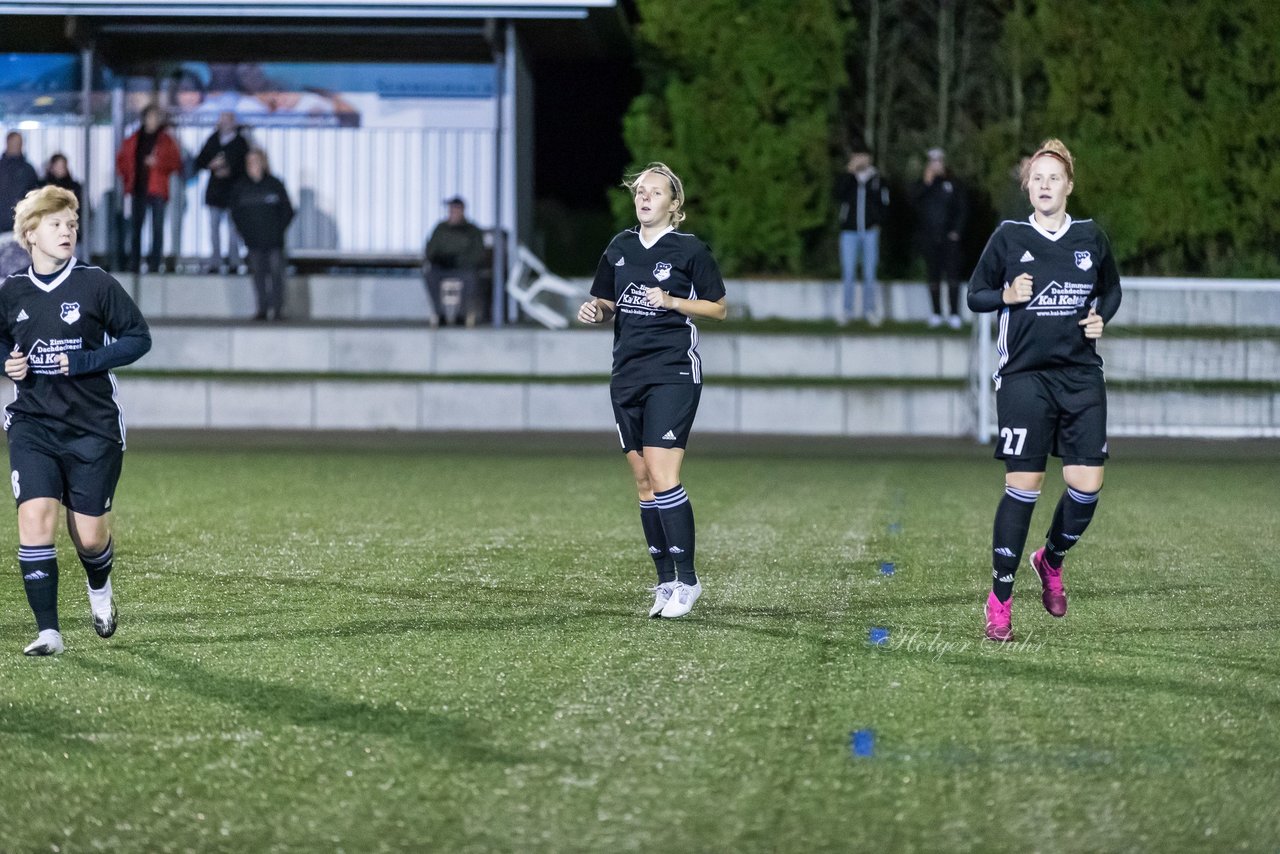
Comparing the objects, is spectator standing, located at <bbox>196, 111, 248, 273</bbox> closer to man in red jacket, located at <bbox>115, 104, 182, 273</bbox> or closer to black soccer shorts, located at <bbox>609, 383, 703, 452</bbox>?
man in red jacket, located at <bbox>115, 104, 182, 273</bbox>

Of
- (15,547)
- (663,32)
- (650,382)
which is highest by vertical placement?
(663,32)

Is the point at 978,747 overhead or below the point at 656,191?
below

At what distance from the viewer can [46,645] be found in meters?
6.52

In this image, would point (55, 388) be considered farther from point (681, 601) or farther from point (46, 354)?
point (681, 601)

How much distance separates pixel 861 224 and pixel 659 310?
13.3 metres

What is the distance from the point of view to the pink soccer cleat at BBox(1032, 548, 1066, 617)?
24.0ft

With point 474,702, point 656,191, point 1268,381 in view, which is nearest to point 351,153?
point 1268,381

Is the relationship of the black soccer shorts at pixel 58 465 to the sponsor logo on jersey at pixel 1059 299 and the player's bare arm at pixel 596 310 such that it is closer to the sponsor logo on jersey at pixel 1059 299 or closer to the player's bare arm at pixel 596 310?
the player's bare arm at pixel 596 310

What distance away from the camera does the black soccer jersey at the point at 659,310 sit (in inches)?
293

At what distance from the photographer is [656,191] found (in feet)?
24.1

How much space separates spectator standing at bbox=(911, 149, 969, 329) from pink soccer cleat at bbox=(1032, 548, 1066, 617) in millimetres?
13216

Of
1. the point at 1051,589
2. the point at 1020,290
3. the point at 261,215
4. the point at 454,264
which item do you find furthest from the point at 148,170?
the point at 1020,290

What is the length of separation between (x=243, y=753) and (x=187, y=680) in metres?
1.10

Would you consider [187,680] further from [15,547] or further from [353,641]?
[15,547]
